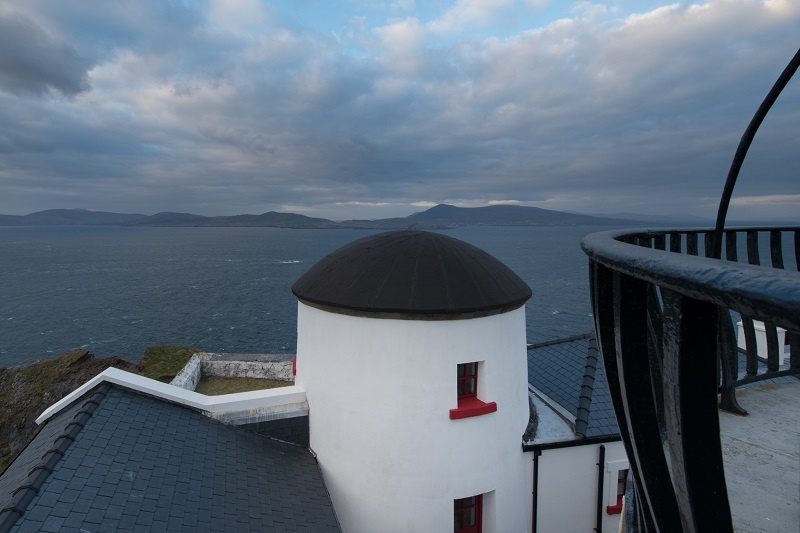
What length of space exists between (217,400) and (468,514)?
6.10 meters

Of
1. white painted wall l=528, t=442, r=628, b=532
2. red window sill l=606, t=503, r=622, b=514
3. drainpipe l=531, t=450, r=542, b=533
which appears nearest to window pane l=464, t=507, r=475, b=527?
drainpipe l=531, t=450, r=542, b=533

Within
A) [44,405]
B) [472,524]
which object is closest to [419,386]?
[472,524]

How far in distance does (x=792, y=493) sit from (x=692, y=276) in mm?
2899

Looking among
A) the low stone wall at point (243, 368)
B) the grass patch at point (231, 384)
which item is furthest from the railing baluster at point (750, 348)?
the low stone wall at point (243, 368)

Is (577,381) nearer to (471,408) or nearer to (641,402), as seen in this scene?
(471,408)

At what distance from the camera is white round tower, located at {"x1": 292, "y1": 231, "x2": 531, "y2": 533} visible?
9406 millimetres

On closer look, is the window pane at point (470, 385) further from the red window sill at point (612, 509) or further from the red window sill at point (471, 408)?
the red window sill at point (612, 509)

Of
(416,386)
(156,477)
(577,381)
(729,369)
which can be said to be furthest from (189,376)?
(729,369)

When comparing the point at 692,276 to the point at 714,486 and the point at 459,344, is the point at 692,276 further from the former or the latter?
the point at 459,344

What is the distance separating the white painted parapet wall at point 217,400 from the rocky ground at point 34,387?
19576 millimetres

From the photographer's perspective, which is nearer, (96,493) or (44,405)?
(96,493)

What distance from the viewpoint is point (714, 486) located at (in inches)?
67.9

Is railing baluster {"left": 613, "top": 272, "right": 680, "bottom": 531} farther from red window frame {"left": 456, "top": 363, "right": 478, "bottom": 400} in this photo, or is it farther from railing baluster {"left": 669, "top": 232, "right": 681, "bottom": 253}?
red window frame {"left": 456, "top": 363, "right": 478, "bottom": 400}

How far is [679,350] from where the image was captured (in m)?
1.57
